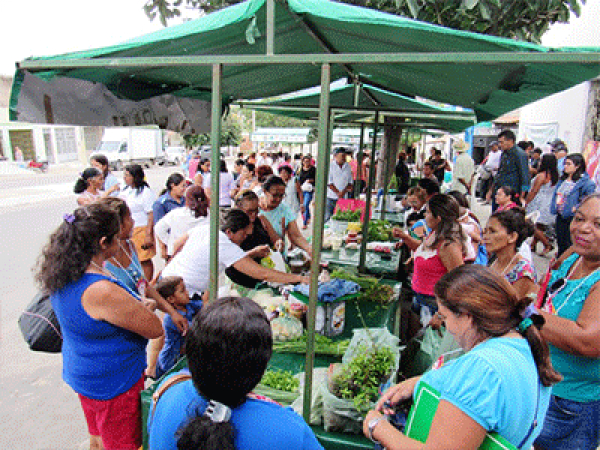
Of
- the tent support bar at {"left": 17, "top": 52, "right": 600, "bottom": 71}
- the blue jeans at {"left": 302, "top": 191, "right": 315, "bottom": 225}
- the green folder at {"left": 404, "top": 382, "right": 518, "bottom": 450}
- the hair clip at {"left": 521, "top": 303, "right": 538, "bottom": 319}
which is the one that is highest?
the tent support bar at {"left": 17, "top": 52, "right": 600, "bottom": 71}

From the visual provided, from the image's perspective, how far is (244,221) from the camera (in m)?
3.25

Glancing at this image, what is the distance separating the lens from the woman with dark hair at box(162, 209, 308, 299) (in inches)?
122

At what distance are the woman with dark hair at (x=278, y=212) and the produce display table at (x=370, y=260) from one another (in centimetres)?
36

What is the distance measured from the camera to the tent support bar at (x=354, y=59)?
1.66 m

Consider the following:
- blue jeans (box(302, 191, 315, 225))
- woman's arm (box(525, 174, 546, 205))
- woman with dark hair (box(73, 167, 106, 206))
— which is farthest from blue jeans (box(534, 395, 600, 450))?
blue jeans (box(302, 191, 315, 225))

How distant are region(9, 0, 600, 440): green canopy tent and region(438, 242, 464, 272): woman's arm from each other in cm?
117

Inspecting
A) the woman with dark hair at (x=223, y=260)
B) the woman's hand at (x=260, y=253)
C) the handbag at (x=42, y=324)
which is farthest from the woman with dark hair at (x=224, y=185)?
the handbag at (x=42, y=324)

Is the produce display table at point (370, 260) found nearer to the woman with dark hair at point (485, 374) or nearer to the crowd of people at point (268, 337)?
the crowd of people at point (268, 337)

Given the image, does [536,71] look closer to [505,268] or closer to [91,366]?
[505,268]

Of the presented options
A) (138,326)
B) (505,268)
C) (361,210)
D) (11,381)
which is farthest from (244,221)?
(361,210)

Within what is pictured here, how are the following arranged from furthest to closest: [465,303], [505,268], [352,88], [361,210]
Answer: [361,210]
[352,88]
[505,268]
[465,303]

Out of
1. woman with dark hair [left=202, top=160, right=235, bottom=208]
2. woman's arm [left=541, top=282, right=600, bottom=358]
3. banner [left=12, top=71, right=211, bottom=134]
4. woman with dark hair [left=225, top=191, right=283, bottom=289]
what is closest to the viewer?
woman's arm [left=541, top=282, right=600, bottom=358]

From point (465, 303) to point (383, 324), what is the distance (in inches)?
71.1

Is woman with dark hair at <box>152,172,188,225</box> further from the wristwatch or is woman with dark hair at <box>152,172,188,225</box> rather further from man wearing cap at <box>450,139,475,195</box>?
man wearing cap at <box>450,139,475,195</box>
